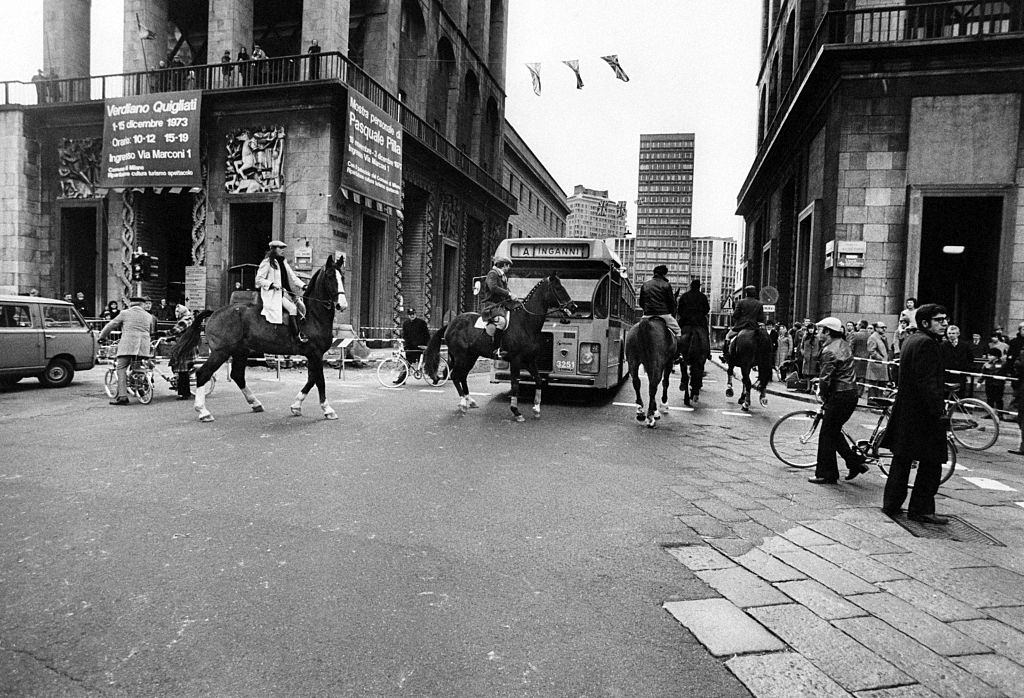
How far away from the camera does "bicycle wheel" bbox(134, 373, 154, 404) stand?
11.0m

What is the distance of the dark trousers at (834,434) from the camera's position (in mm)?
6379

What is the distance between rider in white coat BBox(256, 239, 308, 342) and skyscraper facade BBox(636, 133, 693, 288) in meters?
103

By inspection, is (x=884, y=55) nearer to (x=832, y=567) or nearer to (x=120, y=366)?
(x=832, y=567)

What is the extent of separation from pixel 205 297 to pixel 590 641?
804 inches

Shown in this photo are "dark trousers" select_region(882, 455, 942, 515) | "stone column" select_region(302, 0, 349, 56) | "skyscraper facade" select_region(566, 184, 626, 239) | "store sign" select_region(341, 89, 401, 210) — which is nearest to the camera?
"dark trousers" select_region(882, 455, 942, 515)

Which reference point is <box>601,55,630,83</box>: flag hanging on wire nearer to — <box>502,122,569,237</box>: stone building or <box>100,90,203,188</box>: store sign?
<box>100,90,203,188</box>: store sign

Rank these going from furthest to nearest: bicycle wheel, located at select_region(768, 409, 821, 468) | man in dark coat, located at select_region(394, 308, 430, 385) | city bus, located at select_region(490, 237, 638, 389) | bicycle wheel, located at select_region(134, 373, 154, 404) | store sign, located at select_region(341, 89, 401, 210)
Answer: store sign, located at select_region(341, 89, 401, 210) < man in dark coat, located at select_region(394, 308, 430, 385) < city bus, located at select_region(490, 237, 638, 389) < bicycle wheel, located at select_region(134, 373, 154, 404) < bicycle wheel, located at select_region(768, 409, 821, 468)

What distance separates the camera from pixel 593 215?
13638cm

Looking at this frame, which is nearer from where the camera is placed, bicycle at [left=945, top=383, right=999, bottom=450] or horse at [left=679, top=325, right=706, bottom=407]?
bicycle at [left=945, top=383, right=999, bottom=450]

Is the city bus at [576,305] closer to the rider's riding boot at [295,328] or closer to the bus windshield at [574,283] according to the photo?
the bus windshield at [574,283]

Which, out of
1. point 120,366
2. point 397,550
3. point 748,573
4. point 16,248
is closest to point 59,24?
point 16,248

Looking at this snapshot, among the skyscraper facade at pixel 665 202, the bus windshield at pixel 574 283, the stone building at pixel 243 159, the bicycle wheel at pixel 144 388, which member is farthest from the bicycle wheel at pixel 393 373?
the skyscraper facade at pixel 665 202

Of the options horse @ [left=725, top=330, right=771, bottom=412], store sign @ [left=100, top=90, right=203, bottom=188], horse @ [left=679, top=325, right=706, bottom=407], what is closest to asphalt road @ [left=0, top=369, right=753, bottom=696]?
horse @ [left=725, top=330, right=771, bottom=412]

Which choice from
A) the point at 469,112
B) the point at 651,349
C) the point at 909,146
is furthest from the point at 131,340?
the point at 469,112
